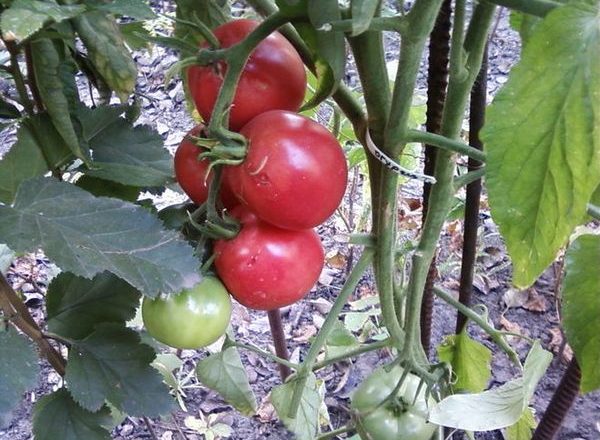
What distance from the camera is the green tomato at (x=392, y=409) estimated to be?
0.65 meters

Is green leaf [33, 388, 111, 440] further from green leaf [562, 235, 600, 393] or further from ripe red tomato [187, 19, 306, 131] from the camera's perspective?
green leaf [562, 235, 600, 393]

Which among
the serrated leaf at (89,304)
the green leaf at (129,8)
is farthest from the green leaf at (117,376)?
the green leaf at (129,8)

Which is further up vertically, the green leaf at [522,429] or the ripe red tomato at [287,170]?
the ripe red tomato at [287,170]

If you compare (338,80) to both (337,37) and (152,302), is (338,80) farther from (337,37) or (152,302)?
(152,302)

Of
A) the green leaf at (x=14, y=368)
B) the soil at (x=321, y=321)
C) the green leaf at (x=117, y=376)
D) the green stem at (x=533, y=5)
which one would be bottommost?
the soil at (x=321, y=321)

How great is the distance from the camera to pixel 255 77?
1.59 feet

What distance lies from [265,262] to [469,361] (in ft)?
1.32

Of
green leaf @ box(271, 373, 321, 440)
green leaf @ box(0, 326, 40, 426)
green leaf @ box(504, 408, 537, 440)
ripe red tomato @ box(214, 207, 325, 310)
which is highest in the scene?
ripe red tomato @ box(214, 207, 325, 310)

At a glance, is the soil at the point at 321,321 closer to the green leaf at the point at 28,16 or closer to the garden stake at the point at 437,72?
the garden stake at the point at 437,72

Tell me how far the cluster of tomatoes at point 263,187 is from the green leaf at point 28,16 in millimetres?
123

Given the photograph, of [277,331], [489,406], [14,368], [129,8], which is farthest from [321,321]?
[129,8]

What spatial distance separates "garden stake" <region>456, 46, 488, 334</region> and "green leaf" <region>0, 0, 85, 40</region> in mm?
345

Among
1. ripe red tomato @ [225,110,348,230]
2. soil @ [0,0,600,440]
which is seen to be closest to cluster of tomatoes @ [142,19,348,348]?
ripe red tomato @ [225,110,348,230]

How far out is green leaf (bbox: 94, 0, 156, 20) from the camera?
0.41 m
